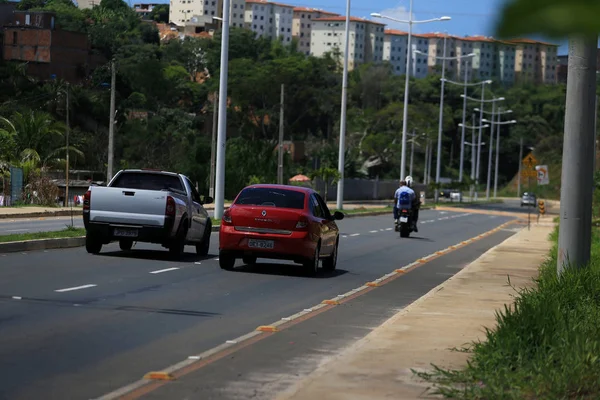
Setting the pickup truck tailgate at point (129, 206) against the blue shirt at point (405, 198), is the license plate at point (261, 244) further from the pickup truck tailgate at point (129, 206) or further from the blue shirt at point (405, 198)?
the blue shirt at point (405, 198)

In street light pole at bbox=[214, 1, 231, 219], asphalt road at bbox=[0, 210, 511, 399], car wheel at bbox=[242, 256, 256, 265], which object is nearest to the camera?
asphalt road at bbox=[0, 210, 511, 399]

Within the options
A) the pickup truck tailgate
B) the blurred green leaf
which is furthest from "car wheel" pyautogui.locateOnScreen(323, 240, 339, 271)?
the blurred green leaf

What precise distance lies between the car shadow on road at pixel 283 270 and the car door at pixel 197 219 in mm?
1729

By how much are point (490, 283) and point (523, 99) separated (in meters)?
140

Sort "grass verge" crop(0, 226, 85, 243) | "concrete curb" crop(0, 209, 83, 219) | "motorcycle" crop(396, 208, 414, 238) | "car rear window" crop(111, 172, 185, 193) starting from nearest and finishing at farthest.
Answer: "grass verge" crop(0, 226, 85, 243)
"car rear window" crop(111, 172, 185, 193)
"motorcycle" crop(396, 208, 414, 238)
"concrete curb" crop(0, 209, 83, 219)

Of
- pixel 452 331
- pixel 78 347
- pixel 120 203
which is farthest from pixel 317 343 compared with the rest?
pixel 120 203

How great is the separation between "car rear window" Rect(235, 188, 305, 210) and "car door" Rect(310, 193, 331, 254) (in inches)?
13.3

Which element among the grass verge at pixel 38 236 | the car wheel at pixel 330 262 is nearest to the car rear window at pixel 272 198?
the car wheel at pixel 330 262

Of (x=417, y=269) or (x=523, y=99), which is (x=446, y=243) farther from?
(x=523, y=99)

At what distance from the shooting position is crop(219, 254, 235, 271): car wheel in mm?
20078

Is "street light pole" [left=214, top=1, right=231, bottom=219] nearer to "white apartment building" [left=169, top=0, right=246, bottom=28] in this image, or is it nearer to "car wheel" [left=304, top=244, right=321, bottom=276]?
"car wheel" [left=304, top=244, right=321, bottom=276]

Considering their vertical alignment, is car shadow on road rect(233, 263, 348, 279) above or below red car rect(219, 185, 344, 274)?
below

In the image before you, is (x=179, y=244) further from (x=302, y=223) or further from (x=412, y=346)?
(x=412, y=346)

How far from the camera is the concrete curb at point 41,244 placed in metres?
21.6
